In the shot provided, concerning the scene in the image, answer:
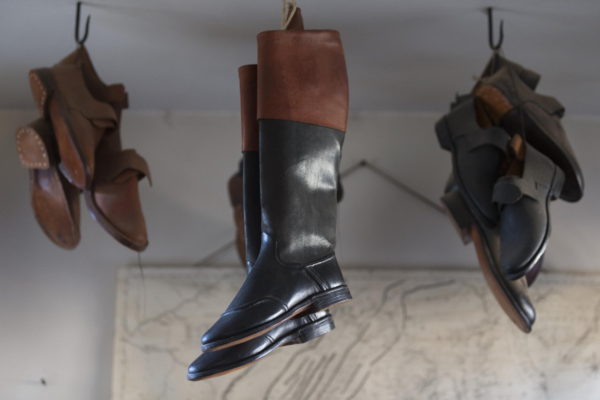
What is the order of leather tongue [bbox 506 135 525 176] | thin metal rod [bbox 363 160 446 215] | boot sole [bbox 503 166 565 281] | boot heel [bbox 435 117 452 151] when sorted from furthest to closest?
1. thin metal rod [bbox 363 160 446 215]
2. boot heel [bbox 435 117 452 151]
3. leather tongue [bbox 506 135 525 176]
4. boot sole [bbox 503 166 565 281]

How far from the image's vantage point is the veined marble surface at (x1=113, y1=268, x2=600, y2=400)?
2.05 metres

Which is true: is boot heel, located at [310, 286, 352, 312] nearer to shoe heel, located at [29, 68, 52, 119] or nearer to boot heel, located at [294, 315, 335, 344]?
boot heel, located at [294, 315, 335, 344]

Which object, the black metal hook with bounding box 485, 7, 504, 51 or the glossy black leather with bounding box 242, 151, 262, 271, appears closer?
the glossy black leather with bounding box 242, 151, 262, 271

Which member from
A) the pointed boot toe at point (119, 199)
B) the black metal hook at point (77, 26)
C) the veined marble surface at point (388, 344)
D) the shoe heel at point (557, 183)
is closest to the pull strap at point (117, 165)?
the pointed boot toe at point (119, 199)

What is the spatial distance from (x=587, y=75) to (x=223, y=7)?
100 cm

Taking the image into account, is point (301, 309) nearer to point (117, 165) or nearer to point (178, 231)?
point (117, 165)

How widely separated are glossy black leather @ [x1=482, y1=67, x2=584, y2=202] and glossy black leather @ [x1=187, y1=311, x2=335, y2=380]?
752 millimetres

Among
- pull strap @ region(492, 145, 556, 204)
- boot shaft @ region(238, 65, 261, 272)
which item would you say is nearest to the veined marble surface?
pull strap @ region(492, 145, 556, 204)

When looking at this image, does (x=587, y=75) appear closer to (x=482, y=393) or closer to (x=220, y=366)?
(x=482, y=393)

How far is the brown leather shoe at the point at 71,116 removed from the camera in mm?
1385

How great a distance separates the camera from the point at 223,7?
153cm

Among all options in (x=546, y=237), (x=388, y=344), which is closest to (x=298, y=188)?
(x=546, y=237)

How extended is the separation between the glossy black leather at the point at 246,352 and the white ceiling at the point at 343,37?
849mm

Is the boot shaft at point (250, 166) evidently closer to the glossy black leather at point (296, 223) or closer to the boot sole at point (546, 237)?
the glossy black leather at point (296, 223)
